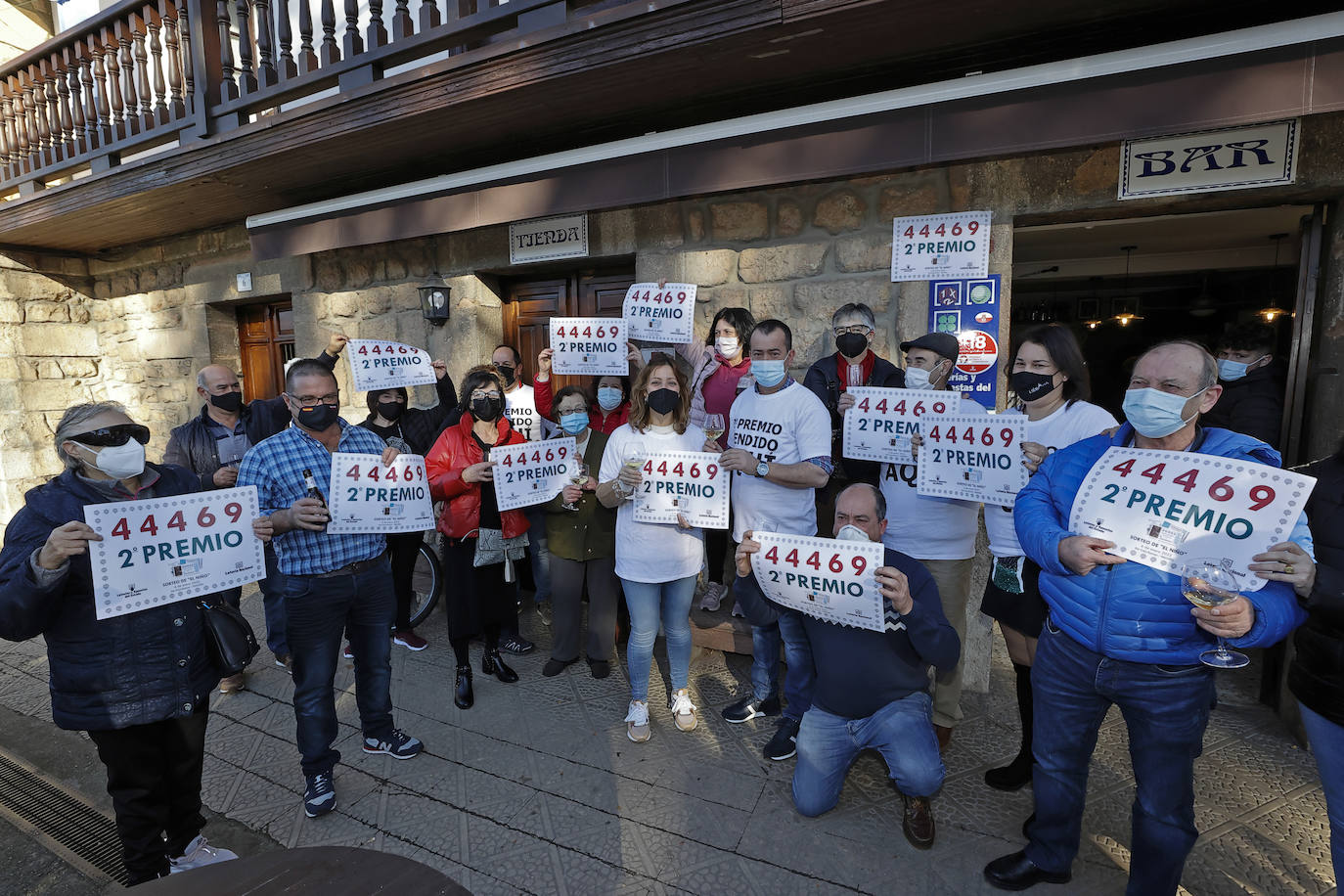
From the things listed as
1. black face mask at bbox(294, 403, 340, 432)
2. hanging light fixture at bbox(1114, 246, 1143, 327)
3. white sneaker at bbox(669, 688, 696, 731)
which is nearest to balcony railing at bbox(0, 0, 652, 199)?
black face mask at bbox(294, 403, 340, 432)

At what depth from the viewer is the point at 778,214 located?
429 centimetres

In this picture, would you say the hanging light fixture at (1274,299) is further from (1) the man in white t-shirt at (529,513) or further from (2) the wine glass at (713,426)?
(1) the man in white t-shirt at (529,513)

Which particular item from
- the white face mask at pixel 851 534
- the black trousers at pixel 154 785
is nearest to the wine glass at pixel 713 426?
the white face mask at pixel 851 534

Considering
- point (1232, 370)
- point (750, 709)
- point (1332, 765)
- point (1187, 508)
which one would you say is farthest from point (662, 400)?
point (1232, 370)

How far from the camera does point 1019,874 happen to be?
2.44 meters

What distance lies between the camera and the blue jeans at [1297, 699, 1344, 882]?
6.32 ft

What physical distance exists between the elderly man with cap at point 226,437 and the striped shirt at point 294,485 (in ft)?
4.01

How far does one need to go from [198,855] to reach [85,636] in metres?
1.10

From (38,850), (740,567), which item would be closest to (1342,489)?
(740,567)

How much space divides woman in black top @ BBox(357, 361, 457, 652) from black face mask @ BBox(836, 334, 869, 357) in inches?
114

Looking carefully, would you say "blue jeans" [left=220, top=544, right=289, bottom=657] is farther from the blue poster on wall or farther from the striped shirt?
the blue poster on wall

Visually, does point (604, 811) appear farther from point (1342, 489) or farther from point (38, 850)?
point (1342, 489)

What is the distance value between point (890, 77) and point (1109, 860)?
4.18 m

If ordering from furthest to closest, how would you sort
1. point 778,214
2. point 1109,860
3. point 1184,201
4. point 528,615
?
point 528,615 < point 778,214 < point 1184,201 < point 1109,860
